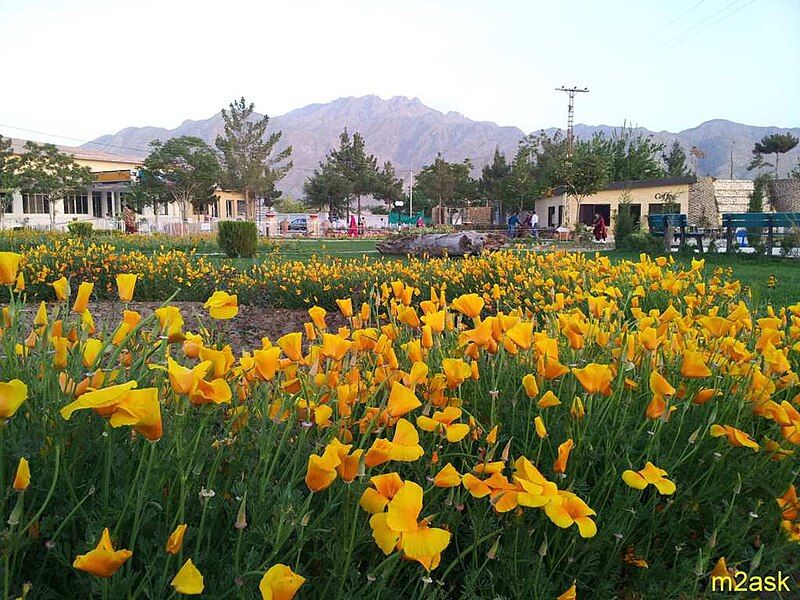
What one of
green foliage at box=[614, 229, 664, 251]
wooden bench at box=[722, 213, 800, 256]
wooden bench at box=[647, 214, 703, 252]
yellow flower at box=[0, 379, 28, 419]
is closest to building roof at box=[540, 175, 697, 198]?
green foliage at box=[614, 229, 664, 251]

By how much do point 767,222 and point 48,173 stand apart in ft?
96.8

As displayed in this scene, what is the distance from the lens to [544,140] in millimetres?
49469

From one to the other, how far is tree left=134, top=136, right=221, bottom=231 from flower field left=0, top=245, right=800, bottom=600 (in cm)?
3437

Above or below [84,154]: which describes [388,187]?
below

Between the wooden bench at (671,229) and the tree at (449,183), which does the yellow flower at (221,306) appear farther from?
the tree at (449,183)

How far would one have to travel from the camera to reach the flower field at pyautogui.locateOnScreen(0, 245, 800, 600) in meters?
0.97

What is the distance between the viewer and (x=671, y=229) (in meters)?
14.7

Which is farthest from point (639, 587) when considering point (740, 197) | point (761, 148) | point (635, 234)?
point (761, 148)

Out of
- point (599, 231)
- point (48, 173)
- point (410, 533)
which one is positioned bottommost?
point (410, 533)

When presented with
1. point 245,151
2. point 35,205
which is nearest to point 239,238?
point 35,205

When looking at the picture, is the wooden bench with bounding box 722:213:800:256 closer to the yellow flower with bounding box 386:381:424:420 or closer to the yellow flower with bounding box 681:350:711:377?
the yellow flower with bounding box 681:350:711:377

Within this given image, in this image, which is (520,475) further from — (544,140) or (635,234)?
(544,140)

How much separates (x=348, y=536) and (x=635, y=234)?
52.8ft

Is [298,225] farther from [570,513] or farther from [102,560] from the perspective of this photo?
[102,560]
